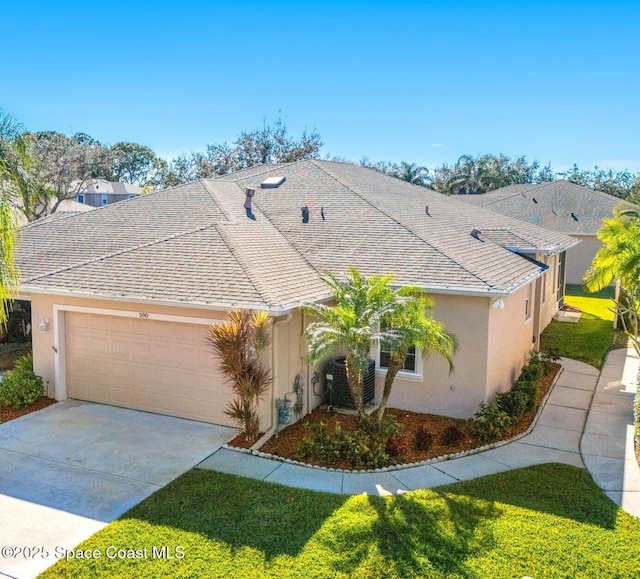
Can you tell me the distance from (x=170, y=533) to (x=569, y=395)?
1045 centimetres

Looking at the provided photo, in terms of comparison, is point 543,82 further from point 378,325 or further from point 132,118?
point 132,118

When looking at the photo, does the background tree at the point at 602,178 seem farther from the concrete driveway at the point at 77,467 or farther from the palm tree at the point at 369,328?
the concrete driveway at the point at 77,467

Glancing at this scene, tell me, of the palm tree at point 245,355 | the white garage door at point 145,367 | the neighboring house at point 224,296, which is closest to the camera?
the palm tree at point 245,355

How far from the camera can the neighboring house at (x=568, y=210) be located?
32.6 meters

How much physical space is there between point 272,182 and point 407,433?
A: 11480 millimetres

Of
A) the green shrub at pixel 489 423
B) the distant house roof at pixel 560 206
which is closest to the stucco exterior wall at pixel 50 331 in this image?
the green shrub at pixel 489 423

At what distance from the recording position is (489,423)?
1055cm

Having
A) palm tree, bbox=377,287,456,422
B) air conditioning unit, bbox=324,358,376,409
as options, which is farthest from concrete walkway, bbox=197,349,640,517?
air conditioning unit, bbox=324,358,376,409

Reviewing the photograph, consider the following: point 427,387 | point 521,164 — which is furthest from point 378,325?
point 521,164

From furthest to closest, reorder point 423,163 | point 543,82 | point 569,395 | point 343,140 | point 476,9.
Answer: point 423,163 < point 343,140 < point 543,82 < point 476,9 < point 569,395

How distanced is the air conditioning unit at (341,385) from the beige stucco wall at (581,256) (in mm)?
24910

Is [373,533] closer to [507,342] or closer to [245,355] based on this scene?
[245,355]

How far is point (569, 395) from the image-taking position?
13.5m

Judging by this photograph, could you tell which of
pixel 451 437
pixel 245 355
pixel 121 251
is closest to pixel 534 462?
pixel 451 437
